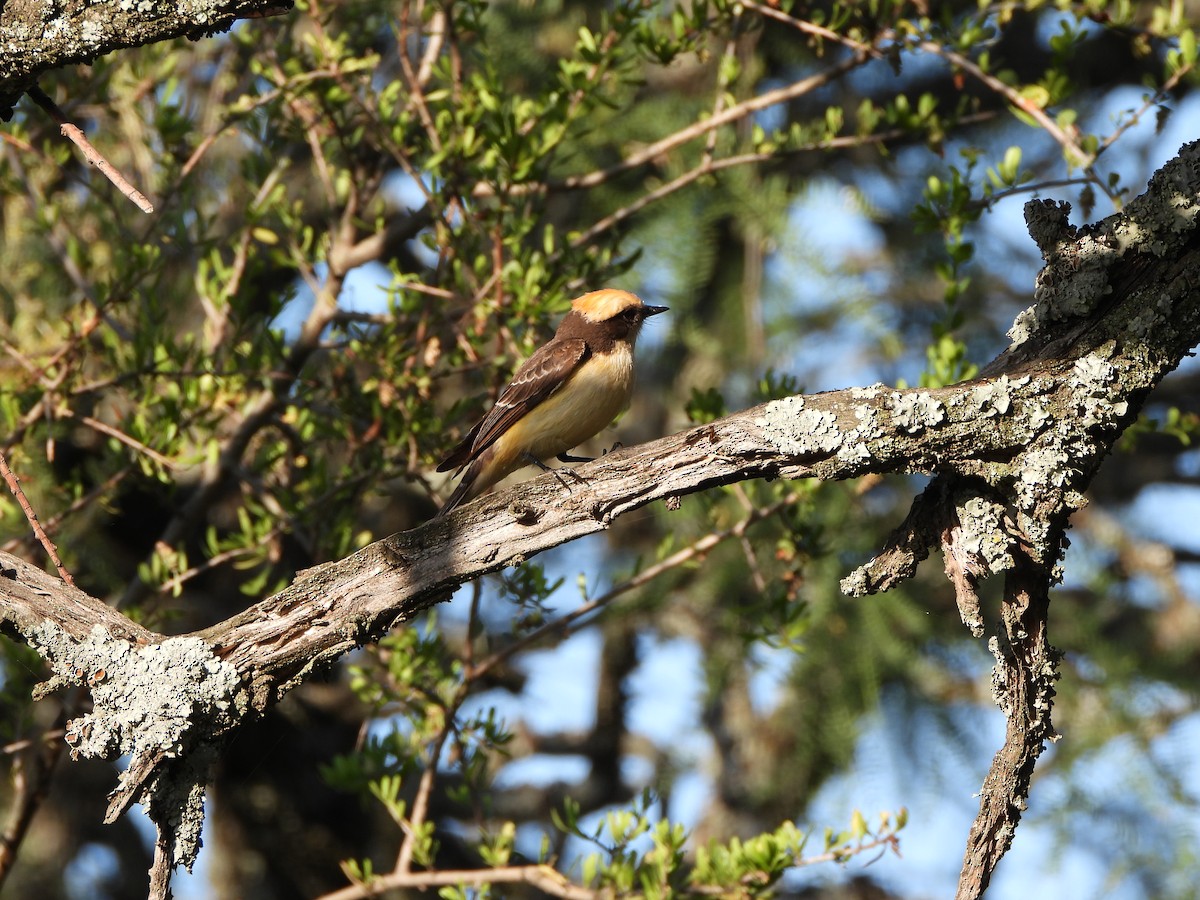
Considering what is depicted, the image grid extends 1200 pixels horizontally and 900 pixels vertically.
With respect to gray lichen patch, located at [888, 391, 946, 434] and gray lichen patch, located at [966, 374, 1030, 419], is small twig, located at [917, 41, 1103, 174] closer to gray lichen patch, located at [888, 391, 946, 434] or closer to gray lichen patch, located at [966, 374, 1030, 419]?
gray lichen patch, located at [966, 374, 1030, 419]

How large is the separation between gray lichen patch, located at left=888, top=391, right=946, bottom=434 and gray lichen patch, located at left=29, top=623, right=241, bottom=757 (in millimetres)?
1833

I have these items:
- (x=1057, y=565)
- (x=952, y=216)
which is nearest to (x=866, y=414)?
(x=1057, y=565)

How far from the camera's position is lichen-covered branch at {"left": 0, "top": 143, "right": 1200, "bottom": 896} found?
3115 mm

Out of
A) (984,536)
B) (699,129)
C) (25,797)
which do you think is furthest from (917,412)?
(25,797)

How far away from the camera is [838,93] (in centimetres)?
768

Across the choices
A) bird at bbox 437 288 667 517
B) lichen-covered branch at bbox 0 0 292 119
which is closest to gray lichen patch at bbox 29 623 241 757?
lichen-covered branch at bbox 0 0 292 119

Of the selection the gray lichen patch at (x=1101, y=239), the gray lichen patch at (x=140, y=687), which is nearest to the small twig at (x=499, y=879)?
the gray lichen patch at (x=140, y=687)

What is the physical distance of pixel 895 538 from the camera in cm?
332

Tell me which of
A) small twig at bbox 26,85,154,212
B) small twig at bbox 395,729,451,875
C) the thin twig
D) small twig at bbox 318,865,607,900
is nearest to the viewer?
small twig at bbox 26,85,154,212

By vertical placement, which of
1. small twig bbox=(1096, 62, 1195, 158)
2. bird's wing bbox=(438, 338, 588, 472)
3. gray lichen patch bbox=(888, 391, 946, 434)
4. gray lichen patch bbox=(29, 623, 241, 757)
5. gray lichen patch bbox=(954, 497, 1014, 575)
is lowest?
gray lichen patch bbox=(29, 623, 241, 757)

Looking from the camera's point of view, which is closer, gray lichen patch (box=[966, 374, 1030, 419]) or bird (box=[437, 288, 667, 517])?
gray lichen patch (box=[966, 374, 1030, 419])

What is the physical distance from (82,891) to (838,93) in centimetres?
824

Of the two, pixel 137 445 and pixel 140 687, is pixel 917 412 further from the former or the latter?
pixel 137 445

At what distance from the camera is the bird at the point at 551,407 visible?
16.4ft
